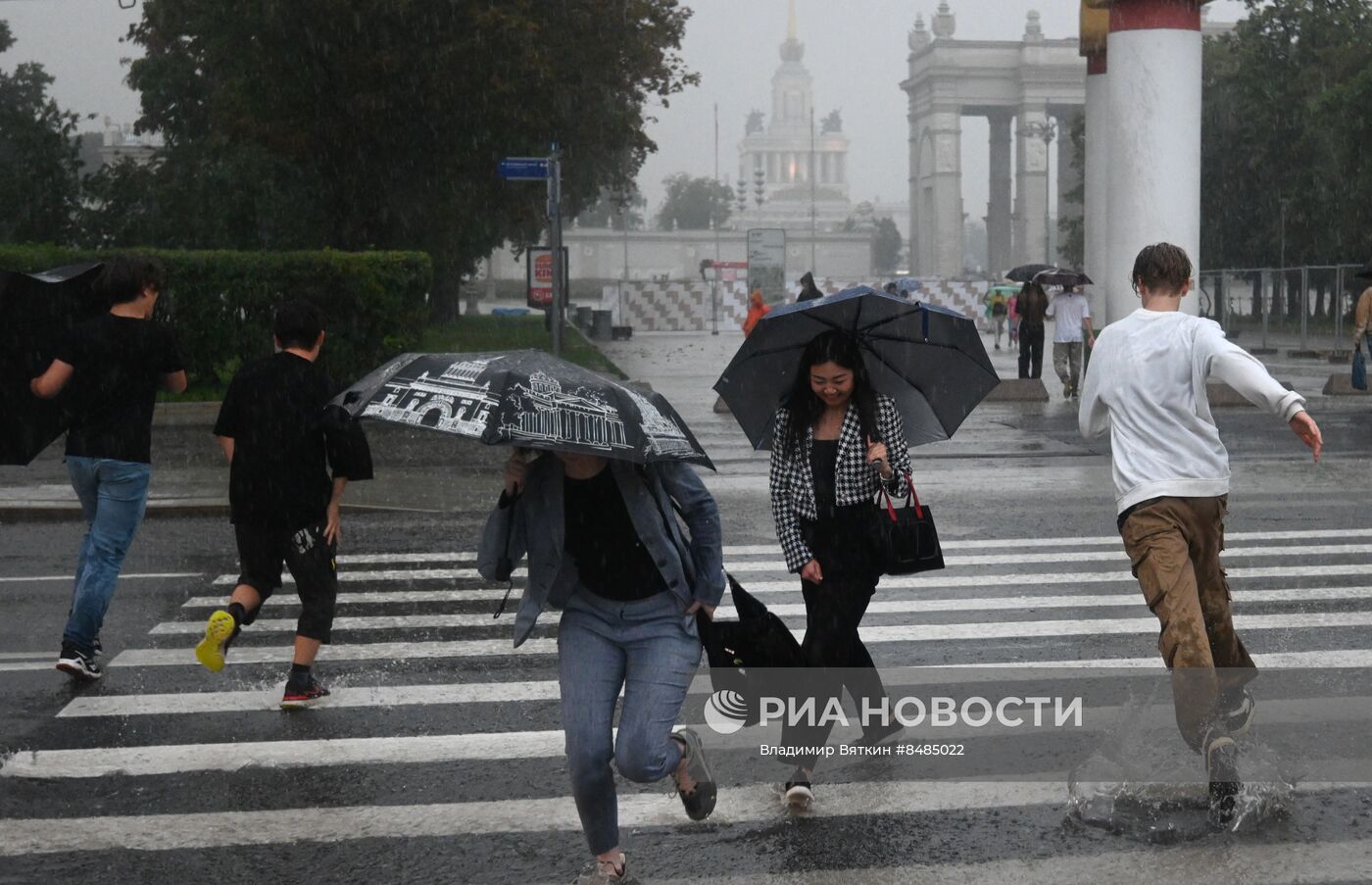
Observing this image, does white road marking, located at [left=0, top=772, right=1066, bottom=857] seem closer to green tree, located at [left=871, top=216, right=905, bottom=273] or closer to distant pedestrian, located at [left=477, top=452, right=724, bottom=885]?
distant pedestrian, located at [left=477, top=452, right=724, bottom=885]

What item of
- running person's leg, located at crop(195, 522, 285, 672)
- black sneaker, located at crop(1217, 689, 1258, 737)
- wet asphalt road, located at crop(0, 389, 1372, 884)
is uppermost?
running person's leg, located at crop(195, 522, 285, 672)

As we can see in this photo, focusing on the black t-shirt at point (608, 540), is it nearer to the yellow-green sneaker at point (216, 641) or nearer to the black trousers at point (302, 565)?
the black trousers at point (302, 565)

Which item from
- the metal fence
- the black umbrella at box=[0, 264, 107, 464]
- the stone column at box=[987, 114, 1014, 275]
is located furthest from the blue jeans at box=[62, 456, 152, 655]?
the stone column at box=[987, 114, 1014, 275]

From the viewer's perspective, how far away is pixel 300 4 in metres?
26.9

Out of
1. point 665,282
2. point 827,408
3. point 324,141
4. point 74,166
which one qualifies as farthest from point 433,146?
point 665,282

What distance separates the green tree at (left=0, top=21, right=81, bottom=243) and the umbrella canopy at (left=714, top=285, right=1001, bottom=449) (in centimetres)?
2479

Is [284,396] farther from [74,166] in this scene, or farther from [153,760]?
[74,166]

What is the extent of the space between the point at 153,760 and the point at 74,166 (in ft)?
81.6

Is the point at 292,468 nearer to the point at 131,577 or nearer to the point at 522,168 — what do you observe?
the point at 131,577

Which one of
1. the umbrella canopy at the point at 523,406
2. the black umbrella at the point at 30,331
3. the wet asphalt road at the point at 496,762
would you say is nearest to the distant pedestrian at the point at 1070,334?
the wet asphalt road at the point at 496,762

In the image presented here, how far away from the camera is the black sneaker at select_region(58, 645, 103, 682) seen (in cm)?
774

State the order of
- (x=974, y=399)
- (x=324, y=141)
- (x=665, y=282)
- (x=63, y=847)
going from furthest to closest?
1. (x=665, y=282)
2. (x=324, y=141)
3. (x=974, y=399)
4. (x=63, y=847)

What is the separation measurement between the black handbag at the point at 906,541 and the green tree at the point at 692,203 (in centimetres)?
16256

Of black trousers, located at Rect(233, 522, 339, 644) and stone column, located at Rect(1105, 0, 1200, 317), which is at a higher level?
stone column, located at Rect(1105, 0, 1200, 317)
